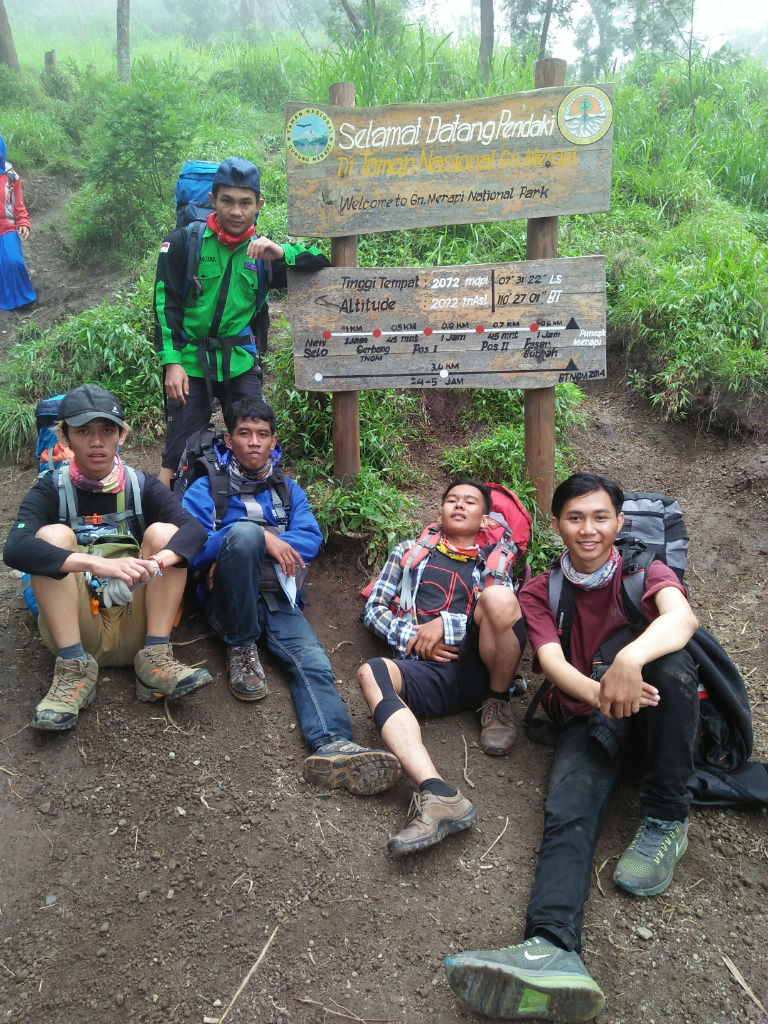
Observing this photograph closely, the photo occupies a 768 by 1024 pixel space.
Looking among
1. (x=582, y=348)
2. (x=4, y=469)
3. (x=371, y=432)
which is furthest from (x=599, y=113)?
(x=4, y=469)

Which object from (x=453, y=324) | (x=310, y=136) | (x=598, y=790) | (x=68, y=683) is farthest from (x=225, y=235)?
(x=598, y=790)

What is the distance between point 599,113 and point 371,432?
7.92 ft

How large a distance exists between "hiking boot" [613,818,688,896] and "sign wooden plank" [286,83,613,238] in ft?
10.7

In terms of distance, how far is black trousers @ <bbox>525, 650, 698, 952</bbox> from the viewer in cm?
254

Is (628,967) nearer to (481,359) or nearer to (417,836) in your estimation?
(417,836)

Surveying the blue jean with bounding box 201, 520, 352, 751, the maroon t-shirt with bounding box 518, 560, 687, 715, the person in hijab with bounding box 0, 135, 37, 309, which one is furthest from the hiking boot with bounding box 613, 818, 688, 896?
the person in hijab with bounding box 0, 135, 37, 309

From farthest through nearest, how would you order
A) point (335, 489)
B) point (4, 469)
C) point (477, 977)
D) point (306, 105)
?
point (4, 469) → point (335, 489) → point (306, 105) → point (477, 977)

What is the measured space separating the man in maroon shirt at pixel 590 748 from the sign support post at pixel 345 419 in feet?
6.38

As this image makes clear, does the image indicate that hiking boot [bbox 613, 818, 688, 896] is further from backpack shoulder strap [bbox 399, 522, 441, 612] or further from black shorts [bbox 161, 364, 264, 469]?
black shorts [bbox 161, 364, 264, 469]

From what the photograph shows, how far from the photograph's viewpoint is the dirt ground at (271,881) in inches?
94.2

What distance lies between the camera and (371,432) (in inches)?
211

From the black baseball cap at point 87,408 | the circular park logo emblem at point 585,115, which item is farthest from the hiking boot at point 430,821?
the circular park logo emblem at point 585,115

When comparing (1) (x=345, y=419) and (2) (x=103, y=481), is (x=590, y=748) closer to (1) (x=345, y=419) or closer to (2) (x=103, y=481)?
(2) (x=103, y=481)

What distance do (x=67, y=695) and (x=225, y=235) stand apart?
2.55 meters
